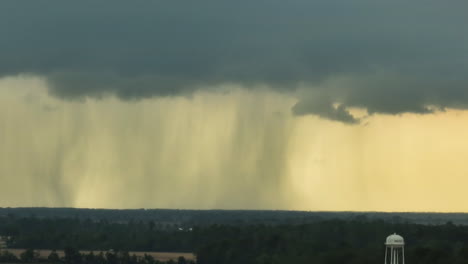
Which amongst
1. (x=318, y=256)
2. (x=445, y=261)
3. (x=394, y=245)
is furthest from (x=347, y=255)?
(x=394, y=245)

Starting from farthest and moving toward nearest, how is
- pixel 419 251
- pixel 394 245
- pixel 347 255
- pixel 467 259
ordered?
pixel 347 255 → pixel 419 251 → pixel 467 259 → pixel 394 245

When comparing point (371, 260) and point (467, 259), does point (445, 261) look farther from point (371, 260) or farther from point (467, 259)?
point (371, 260)

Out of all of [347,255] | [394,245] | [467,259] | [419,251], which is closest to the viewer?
[394,245]

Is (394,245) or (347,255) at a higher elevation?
(347,255)

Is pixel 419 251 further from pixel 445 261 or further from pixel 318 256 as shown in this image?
pixel 318 256

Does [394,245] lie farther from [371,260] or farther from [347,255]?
[347,255]

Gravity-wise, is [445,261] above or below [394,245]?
above

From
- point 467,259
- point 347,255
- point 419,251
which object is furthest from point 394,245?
point 347,255

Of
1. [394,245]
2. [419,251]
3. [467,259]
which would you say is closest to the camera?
[394,245]

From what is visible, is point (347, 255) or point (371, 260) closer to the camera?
point (371, 260)
